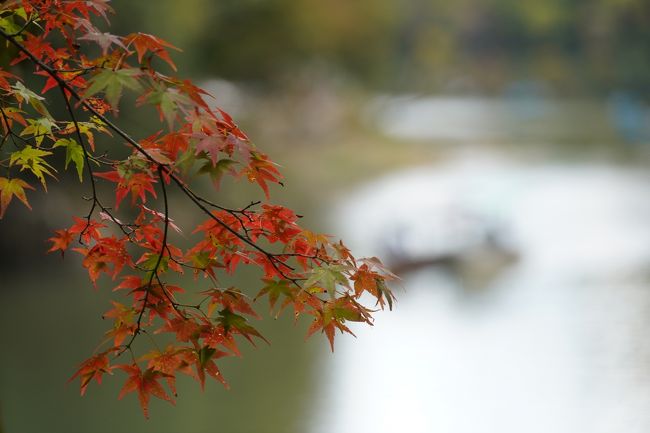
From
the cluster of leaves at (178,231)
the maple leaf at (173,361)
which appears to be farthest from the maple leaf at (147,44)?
the maple leaf at (173,361)

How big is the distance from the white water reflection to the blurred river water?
0.01m

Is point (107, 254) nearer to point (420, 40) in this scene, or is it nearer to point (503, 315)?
point (503, 315)

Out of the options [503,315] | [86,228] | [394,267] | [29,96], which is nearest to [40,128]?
[29,96]

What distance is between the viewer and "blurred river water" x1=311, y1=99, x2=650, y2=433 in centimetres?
516

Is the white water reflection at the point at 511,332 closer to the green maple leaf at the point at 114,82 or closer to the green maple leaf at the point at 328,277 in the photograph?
the green maple leaf at the point at 328,277

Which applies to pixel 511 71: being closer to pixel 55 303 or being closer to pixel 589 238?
pixel 589 238

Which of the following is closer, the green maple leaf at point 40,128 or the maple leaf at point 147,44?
the maple leaf at point 147,44

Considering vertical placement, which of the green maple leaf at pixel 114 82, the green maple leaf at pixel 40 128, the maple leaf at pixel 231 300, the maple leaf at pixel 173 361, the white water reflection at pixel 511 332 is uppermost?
the white water reflection at pixel 511 332

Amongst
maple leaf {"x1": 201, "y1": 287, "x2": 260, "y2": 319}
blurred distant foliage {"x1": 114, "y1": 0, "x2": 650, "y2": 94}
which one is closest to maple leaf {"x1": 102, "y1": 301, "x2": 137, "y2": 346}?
maple leaf {"x1": 201, "y1": 287, "x2": 260, "y2": 319}

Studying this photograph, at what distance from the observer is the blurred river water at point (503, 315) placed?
5156 mm

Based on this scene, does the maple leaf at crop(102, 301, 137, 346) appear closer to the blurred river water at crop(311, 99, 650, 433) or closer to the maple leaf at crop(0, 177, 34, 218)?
the maple leaf at crop(0, 177, 34, 218)

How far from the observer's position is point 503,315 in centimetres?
706

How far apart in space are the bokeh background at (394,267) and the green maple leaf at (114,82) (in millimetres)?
3550

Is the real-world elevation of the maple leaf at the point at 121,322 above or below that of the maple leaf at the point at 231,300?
below
